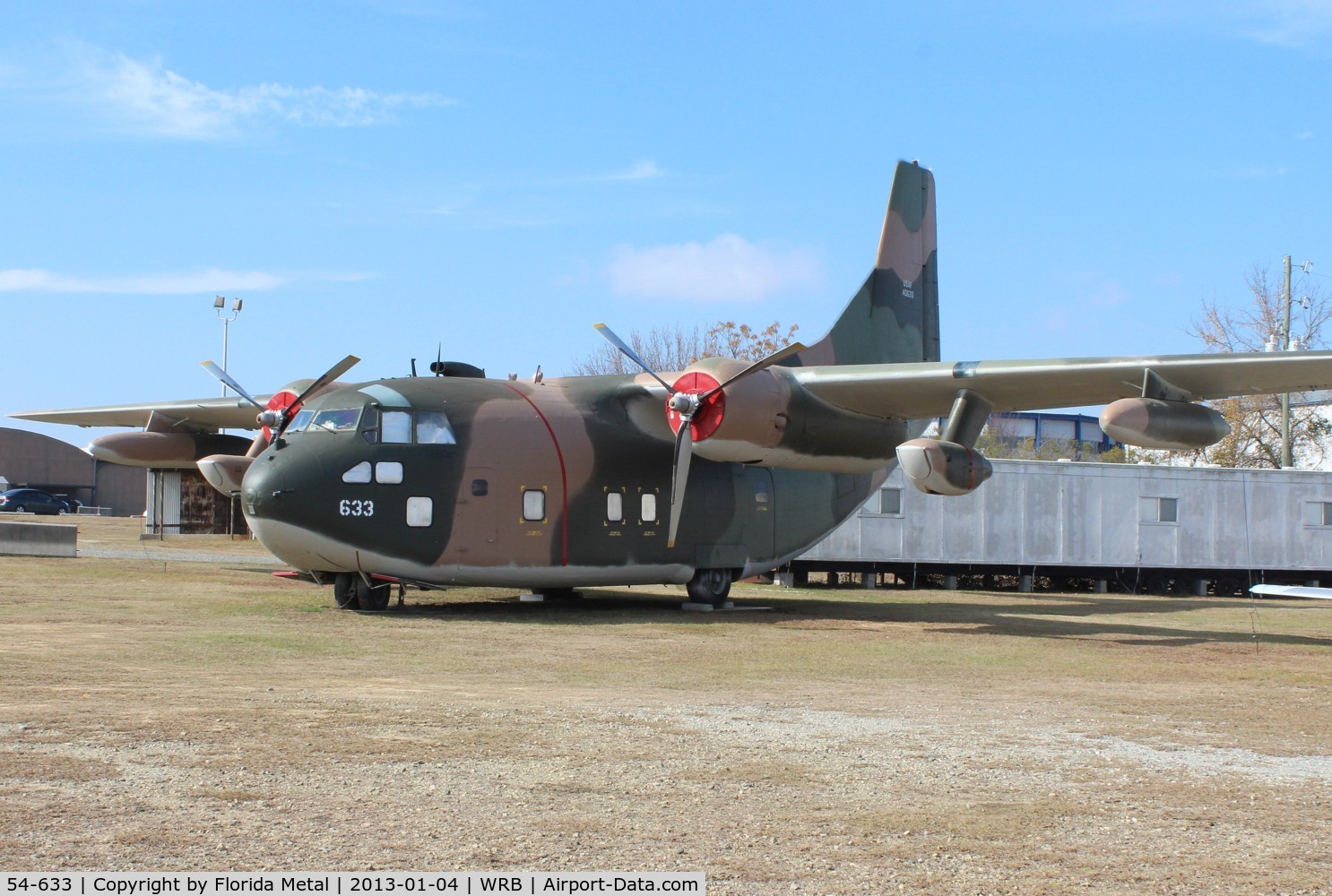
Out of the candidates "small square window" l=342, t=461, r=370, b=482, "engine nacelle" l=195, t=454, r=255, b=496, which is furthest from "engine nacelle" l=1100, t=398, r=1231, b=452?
"engine nacelle" l=195, t=454, r=255, b=496

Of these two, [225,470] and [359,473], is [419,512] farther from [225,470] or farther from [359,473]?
[225,470]

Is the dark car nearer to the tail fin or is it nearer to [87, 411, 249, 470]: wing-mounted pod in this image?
[87, 411, 249, 470]: wing-mounted pod

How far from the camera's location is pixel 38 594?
2019 cm

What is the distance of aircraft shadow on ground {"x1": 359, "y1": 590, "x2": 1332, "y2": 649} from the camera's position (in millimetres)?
19344

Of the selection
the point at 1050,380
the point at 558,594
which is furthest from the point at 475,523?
the point at 1050,380

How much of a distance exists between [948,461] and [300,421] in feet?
32.2

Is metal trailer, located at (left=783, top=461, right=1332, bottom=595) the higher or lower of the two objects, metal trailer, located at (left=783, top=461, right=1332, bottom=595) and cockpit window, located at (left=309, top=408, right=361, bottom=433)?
the lower

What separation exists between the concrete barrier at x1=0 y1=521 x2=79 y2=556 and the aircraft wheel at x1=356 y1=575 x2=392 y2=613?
14296 millimetres

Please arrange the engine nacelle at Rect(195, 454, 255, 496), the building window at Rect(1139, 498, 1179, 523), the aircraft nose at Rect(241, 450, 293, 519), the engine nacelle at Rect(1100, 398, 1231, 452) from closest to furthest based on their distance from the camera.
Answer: the engine nacelle at Rect(1100, 398, 1231, 452), the aircraft nose at Rect(241, 450, 293, 519), the engine nacelle at Rect(195, 454, 255, 496), the building window at Rect(1139, 498, 1179, 523)

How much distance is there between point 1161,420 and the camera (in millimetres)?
17359

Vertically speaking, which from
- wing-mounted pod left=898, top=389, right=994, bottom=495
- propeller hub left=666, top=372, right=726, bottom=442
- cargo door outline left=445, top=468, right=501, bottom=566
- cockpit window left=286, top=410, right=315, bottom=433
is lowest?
cargo door outline left=445, top=468, right=501, bottom=566

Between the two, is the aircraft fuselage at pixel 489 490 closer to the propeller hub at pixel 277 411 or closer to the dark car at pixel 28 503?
the propeller hub at pixel 277 411

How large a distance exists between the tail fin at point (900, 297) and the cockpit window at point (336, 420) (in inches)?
343

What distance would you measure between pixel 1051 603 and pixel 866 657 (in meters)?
13.0
